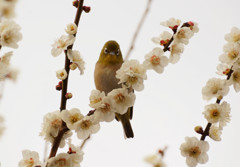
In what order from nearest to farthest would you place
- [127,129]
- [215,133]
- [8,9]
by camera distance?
[8,9] < [215,133] < [127,129]

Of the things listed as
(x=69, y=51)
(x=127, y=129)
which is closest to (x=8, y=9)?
(x=69, y=51)

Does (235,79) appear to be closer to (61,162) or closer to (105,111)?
(105,111)

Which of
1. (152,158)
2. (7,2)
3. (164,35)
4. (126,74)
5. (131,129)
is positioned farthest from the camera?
(131,129)

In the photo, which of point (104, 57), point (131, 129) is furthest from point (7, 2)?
point (131, 129)

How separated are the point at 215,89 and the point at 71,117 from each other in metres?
0.79

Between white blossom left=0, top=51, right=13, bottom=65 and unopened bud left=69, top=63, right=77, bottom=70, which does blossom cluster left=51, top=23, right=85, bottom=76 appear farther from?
white blossom left=0, top=51, right=13, bottom=65

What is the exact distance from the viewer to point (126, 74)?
65.6 inches

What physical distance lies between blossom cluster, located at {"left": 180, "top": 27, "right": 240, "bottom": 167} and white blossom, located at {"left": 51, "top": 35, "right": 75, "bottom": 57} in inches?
30.6

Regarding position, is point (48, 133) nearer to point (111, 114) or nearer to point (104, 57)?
point (111, 114)

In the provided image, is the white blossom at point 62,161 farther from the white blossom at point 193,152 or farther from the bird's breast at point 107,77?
the bird's breast at point 107,77

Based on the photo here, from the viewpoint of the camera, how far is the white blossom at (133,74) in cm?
165

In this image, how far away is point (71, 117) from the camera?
5.67 ft

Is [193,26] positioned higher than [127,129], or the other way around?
[193,26]

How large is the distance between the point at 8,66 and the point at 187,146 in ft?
3.47
